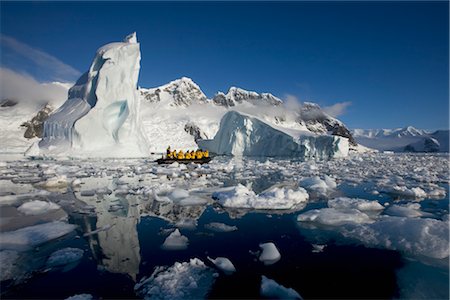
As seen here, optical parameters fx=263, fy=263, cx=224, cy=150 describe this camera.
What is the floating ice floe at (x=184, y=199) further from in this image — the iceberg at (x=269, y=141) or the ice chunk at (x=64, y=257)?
the iceberg at (x=269, y=141)

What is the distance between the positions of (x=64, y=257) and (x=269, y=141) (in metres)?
28.7

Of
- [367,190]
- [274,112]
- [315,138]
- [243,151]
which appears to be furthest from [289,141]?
[274,112]

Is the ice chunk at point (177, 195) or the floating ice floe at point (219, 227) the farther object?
the ice chunk at point (177, 195)

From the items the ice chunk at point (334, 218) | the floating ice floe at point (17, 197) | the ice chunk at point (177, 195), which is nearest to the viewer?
the ice chunk at point (334, 218)

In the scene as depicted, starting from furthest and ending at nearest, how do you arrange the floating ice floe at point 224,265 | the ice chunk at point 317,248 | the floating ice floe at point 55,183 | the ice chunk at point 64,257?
the floating ice floe at point 55,183, the ice chunk at point 317,248, the ice chunk at point 64,257, the floating ice floe at point 224,265

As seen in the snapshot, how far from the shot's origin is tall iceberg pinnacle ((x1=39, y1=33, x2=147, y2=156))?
2123cm

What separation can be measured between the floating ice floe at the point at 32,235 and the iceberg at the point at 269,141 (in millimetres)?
25496

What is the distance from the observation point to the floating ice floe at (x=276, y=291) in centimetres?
238

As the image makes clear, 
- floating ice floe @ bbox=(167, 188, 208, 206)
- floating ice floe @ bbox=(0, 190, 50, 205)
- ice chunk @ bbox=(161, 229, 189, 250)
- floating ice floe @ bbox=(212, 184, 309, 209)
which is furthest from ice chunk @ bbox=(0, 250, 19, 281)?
floating ice floe @ bbox=(212, 184, 309, 209)

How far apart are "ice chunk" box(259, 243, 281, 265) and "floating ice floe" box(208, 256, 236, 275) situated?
430 millimetres

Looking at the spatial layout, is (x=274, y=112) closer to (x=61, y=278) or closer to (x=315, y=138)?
(x=315, y=138)

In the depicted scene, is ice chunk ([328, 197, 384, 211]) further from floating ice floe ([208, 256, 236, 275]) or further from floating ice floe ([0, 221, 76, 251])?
floating ice floe ([0, 221, 76, 251])

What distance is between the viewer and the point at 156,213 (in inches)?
204

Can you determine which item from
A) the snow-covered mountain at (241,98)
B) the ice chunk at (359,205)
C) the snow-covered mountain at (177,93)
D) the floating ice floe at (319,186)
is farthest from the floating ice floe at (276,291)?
the snow-covered mountain at (241,98)
